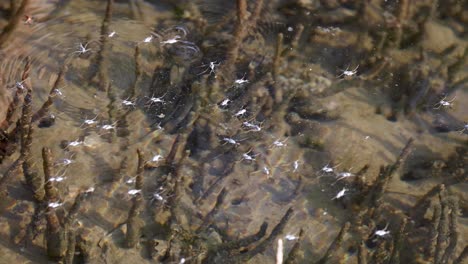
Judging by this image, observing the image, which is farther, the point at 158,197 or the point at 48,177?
the point at 158,197


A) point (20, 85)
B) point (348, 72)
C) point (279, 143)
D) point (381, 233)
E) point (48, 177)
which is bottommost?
point (381, 233)

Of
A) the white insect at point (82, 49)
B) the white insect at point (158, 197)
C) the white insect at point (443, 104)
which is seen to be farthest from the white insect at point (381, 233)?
the white insect at point (82, 49)

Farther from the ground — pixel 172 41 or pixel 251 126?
pixel 172 41

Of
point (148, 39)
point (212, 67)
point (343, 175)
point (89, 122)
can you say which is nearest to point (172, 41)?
point (148, 39)

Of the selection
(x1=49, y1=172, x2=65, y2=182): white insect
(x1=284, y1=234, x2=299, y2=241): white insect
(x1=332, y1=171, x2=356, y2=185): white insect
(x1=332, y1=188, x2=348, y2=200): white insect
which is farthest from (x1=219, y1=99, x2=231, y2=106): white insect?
(x1=49, y1=172, x2=65, y2=182): white insect

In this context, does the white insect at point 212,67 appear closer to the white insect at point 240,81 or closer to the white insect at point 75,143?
the white insect at point 240,81

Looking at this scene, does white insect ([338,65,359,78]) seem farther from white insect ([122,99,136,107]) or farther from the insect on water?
white insect ([122,99,136,107])

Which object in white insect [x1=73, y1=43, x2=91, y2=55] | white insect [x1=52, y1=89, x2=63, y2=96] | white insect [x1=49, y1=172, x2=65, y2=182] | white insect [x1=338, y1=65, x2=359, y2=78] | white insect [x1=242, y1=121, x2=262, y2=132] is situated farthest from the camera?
white insect [x1=338, y1=65, x2=359, y2=78]

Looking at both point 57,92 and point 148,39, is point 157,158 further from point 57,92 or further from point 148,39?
point 148,39
